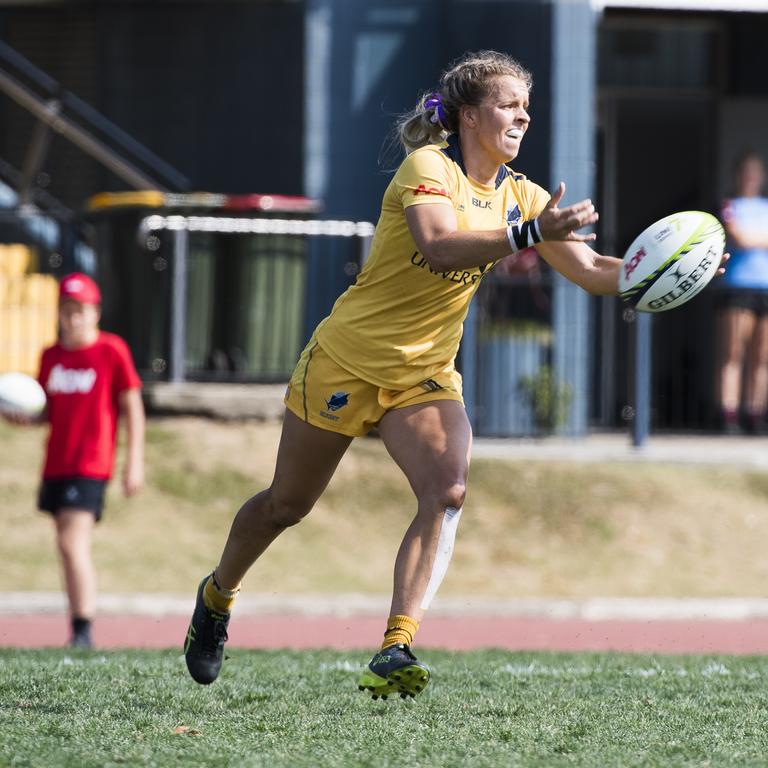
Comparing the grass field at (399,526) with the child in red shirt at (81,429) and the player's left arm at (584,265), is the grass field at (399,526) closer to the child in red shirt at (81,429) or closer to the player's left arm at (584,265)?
the child in red shirt at (81,429)

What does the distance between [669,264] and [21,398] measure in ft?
16.3

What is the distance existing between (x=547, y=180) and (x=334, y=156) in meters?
2.34

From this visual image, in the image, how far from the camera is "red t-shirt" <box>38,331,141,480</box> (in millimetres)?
8914

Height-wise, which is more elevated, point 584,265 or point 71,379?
point 584,265

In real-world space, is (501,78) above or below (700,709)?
above

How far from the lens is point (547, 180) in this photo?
48.9 feet

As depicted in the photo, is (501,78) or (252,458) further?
(252,458)

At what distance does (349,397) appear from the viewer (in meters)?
5.92

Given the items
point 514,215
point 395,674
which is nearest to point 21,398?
point 514,215

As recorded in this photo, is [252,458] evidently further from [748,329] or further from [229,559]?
[229,559]

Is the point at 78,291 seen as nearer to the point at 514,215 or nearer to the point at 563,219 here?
the point at 514,215

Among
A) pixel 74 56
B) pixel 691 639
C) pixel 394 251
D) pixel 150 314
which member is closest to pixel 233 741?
pixel 394 251

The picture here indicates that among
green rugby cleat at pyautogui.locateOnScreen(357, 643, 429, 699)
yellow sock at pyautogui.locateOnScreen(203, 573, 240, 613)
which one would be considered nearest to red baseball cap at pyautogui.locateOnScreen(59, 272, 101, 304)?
yellow sock at pyautogui.locateOnScreen(203, 573, 240, 613)

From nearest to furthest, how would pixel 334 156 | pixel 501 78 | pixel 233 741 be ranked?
pixel 233 741
pixel 501 78
pixel 334 156
